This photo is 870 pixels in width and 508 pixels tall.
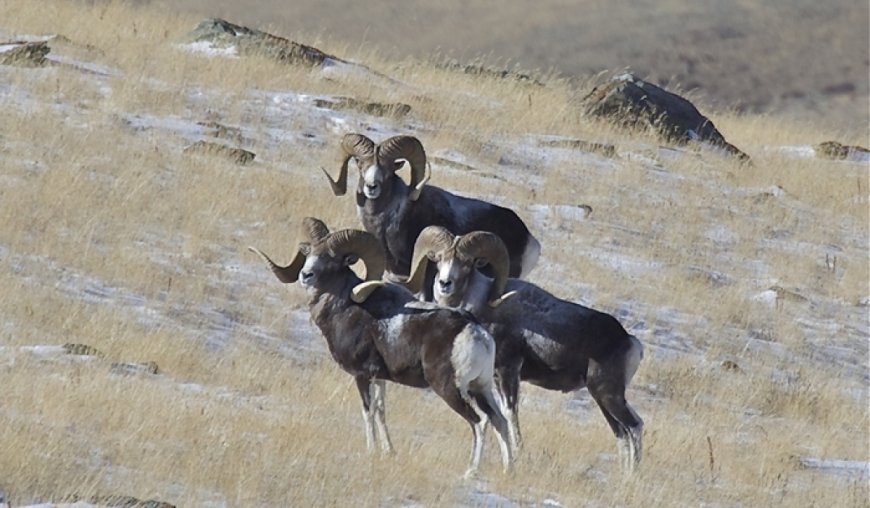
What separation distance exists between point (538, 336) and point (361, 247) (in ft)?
4.86

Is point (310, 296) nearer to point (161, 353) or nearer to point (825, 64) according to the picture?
point (161, 353)

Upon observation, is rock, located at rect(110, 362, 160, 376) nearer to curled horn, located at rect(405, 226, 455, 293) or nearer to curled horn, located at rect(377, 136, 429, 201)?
curled horn, located at rect(405, 226, 455, 293)

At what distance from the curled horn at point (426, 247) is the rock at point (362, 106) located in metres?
10.1

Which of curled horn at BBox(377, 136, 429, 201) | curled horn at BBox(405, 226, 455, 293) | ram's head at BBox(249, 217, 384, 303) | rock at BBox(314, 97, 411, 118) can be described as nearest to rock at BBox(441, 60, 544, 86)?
rock at BBox(314, 97, 411, 118)

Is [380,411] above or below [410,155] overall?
below

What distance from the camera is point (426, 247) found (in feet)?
47.4

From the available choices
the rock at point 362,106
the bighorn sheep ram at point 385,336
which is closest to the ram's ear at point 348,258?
the bighorn sheep ram at point 385,336

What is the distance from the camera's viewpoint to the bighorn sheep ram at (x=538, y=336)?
46.6ft

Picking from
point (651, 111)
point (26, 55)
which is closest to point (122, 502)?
point (26, 55)

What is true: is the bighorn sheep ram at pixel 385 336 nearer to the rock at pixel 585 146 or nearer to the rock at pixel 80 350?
the rock at pixel 80 350

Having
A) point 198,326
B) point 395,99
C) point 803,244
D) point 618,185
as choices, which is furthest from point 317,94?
point 198,326

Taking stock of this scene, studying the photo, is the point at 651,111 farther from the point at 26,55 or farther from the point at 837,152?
the point at 26,55

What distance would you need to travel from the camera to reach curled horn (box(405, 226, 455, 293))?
14.3 meters

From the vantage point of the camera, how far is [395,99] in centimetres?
2558
